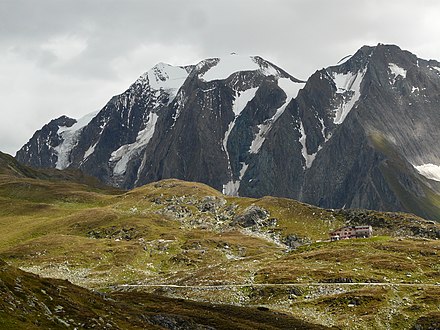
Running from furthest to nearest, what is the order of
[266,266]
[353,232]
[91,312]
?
[353,232], [266,266], [91,312]

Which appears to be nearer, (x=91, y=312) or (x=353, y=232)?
(x=91, y=312)

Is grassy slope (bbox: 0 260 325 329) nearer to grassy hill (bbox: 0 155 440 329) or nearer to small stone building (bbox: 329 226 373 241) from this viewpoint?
grassy hill (bbox: 0 155 440 329)

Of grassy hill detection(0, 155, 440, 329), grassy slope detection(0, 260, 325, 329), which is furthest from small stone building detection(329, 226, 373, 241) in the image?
grassy slope detection(0, 260, 325, 329)

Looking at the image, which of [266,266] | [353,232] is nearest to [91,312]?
[266,266]

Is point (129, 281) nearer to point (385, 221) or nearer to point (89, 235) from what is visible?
point (89, 235)

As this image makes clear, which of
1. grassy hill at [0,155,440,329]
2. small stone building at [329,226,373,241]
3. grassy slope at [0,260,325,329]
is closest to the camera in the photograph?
grassy slope at [0,260,325,329]

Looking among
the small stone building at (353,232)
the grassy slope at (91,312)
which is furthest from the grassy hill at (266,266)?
the small stone building at (353,232)

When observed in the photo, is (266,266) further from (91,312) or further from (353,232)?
(91,312)

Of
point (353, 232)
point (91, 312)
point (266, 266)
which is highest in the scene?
point (91, 312)

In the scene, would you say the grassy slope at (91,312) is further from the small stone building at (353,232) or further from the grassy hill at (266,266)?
the small stone building at (353,232)

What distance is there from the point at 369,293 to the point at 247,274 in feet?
110

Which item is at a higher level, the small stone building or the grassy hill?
the small stone building

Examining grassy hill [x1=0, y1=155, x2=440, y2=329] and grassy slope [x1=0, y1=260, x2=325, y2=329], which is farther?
grassy hill [x1=0, y1=155, x2=440, y2=329]

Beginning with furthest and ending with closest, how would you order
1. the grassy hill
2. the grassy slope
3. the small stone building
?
the small stone building
the grassy hill
the grassy slope
